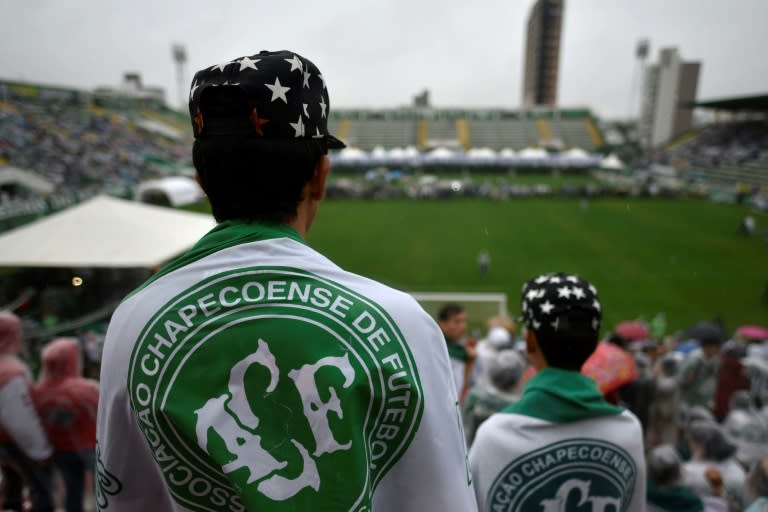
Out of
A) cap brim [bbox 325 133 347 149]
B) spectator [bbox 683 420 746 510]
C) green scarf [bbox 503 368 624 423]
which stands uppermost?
cap brim [bbox 325 133 347 149]

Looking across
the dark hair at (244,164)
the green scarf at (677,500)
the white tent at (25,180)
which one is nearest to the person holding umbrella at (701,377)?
the green scarf at (677,500)

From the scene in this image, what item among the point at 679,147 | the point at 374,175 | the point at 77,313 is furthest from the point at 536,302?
the point at 679,147

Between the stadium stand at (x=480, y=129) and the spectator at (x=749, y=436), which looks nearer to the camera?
the spectator at (x=749, y=436)

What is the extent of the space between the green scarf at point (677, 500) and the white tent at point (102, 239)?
731cm

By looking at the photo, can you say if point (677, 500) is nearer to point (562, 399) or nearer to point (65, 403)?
point (562, 399)

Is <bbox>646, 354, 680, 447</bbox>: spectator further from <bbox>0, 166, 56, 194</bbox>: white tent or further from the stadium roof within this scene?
the stadium roof

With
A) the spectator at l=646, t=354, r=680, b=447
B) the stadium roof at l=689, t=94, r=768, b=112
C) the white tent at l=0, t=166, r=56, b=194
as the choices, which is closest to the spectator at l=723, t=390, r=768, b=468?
the spectator at l=646, t=354, r=680, b=447

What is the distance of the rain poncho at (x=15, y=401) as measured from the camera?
2.97 m

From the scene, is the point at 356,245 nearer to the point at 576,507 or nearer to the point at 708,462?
the point at 708,462

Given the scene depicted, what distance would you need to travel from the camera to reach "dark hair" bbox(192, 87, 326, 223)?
3.07 ft

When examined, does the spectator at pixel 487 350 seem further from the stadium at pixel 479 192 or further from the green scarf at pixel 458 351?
the stadium at pixel 479 192

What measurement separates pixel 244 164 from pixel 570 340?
51.8 inches

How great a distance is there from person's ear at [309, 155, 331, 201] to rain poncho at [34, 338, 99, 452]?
2.83 m

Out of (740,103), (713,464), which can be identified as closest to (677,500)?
(713,464)
